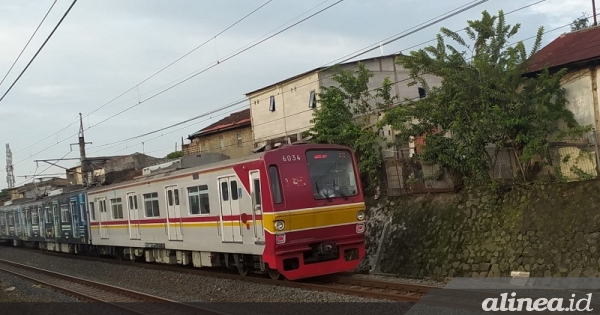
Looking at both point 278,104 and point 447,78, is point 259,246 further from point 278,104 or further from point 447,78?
point 278,104

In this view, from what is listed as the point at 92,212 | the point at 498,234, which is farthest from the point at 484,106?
the point at 92,212

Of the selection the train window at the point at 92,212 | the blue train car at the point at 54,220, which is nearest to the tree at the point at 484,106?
the train window at the point at 92,212

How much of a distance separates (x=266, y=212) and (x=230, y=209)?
1.58m

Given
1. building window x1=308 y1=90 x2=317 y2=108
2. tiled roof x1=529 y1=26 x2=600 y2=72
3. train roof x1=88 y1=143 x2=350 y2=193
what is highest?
building window x1=308 y1=90 x2=317 y2=108

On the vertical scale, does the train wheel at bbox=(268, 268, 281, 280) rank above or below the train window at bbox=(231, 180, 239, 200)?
below

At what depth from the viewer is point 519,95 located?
1298 centimetres

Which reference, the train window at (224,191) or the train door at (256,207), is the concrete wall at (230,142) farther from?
the train door at (256,207)

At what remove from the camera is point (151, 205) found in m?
16.7

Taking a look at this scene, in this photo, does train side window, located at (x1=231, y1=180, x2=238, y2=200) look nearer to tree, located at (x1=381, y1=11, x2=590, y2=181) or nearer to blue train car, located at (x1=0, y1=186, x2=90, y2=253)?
tree, located at (x1=381, y1=11, x2=590, y2=181)

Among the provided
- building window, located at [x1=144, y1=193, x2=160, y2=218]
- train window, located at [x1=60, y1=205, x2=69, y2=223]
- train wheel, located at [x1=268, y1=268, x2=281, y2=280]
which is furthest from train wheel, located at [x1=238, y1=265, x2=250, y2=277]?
train window, located at [x1=60, y1=205, x2=69, y2=223]

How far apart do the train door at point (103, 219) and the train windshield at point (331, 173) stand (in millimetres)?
11436

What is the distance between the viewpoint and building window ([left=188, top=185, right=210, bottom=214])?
13555 mm

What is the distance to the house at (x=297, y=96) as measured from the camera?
28234 millimetres

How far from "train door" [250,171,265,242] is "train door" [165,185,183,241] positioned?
12.9ft
